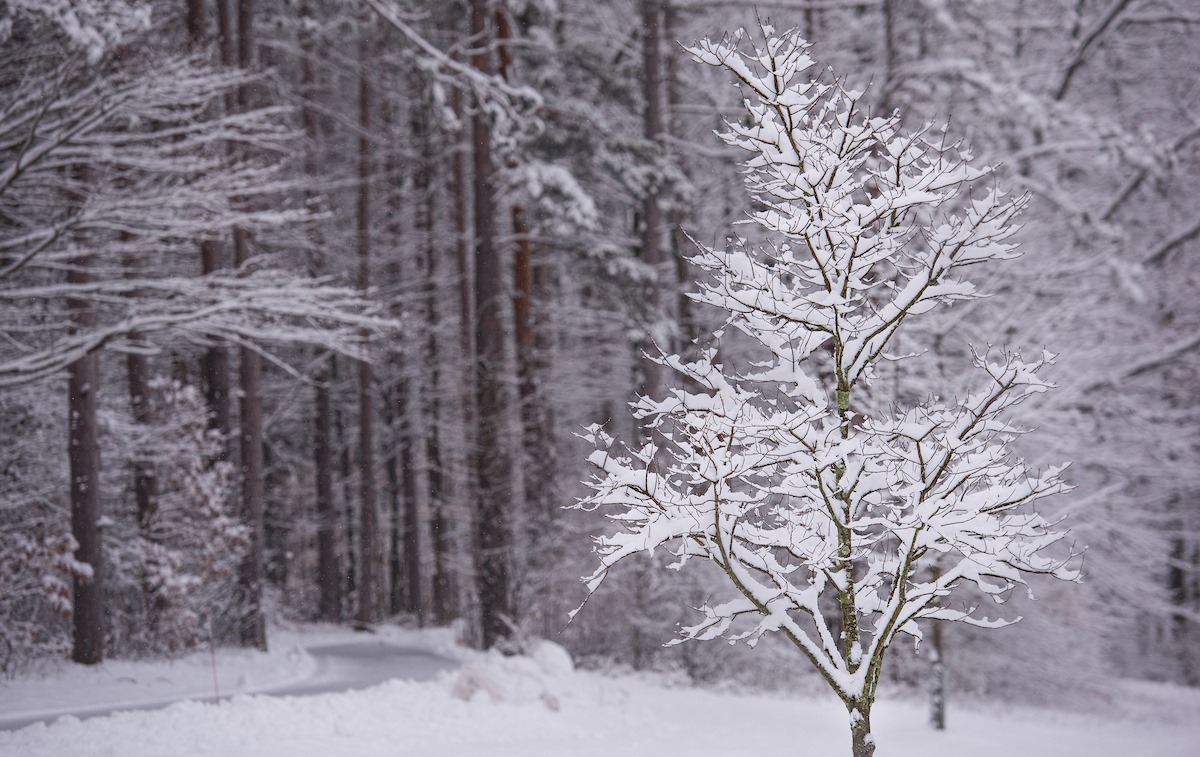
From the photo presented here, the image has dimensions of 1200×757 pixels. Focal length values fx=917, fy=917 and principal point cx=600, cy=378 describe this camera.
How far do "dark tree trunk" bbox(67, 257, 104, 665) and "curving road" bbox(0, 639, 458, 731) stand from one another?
7.03 feet

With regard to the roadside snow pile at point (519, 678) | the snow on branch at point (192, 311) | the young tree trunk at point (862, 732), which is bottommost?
the roadside snow pile at point (519, 678)

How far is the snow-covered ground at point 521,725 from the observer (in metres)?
7.75

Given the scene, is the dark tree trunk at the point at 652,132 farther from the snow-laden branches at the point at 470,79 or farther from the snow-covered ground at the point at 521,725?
the snow-covered ground at the point at 521,725

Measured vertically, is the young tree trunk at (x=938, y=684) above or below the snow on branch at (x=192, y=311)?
below

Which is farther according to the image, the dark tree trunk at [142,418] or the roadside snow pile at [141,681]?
the dark tree trunk at [142,418]

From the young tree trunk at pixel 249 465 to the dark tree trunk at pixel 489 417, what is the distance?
13.5 feet

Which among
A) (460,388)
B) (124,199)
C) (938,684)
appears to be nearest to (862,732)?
(938,684)

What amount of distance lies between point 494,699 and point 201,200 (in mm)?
6373

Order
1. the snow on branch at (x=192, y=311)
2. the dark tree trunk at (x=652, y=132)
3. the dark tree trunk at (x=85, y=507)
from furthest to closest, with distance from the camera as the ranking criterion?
the dark tree trunk at (x=652, y=132)
the dark tree trunk at (x=85, y=507)
the snow on branch at (x=192, y=311)

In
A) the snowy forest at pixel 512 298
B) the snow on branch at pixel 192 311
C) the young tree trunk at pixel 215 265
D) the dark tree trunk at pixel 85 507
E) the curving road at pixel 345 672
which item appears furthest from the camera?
the young tree trunk at pixel 215 265

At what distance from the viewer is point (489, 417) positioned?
14305mm

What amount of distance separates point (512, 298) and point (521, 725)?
10.2m

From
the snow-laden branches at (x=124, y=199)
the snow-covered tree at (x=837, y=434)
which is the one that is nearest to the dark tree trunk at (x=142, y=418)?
the snow-laden branches at (x=124, y=199)

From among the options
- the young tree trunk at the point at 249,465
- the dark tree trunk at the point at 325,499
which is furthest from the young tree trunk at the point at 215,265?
the dark tree trunk at the point at 325,499
